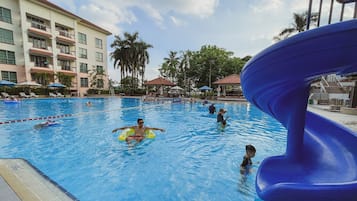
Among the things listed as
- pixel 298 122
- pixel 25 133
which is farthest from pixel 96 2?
pixel 298 122

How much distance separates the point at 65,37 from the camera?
110 feet

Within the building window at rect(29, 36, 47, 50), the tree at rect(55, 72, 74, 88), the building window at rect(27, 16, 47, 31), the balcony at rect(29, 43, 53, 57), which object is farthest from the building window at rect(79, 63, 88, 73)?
the building window at rect(27, 16, 47, 31)

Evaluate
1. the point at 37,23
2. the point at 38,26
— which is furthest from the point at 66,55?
the point at 37,23

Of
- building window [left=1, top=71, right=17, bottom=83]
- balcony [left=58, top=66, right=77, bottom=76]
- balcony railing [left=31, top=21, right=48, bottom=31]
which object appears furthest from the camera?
balcony [left=58, top=66, right=77, bottom=76]

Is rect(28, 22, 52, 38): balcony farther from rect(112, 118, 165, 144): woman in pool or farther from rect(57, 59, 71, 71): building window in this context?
rect(112, 118, 165, 144): woman in pool

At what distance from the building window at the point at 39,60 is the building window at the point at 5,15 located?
221 inches

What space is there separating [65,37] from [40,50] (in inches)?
212

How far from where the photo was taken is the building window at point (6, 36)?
88.4 ft

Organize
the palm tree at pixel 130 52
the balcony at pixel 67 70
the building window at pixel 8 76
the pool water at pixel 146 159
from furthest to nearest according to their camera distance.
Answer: the palm tree at pixel 130 52, the balcony at pixel 67 70, the building window at pixel 8 76, the pool water at pixel 146 159

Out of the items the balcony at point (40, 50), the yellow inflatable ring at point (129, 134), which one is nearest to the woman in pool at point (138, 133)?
the yellow inflatable ring at point (129, 134)

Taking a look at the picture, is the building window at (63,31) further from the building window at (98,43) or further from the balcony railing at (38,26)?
the building window at (98,43)

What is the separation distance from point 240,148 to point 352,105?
11.8 m

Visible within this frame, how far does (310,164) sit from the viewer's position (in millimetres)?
2486

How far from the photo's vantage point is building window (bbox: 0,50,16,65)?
88.7 feet
